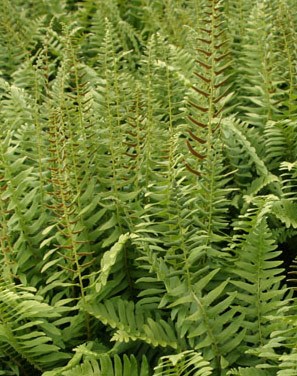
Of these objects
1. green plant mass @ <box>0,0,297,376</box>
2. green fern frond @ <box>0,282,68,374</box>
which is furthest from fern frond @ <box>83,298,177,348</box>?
green fern frond @ <box>0,282,68,374</box>

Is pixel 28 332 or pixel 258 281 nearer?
pixel 258 281

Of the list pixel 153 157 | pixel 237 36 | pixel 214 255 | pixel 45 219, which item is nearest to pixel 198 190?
pixel 214 255

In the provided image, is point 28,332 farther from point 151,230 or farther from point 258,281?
point 258,281

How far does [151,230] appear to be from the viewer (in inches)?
88.8

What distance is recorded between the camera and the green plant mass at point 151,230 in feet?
7.16

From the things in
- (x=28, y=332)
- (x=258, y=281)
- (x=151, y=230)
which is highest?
(x=151, y=230)

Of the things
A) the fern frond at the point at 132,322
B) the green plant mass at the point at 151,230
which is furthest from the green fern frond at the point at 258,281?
the fern frond at the point at 132,322

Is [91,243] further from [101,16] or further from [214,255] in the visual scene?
[101,16]

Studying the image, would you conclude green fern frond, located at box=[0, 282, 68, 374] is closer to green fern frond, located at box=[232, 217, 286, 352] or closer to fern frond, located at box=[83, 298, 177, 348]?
fern frond, located at box=[83, 298, 177, 348]

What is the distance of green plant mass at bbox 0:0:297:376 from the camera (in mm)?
2184

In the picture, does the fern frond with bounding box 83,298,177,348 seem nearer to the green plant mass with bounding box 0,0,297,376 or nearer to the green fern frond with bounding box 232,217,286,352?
the green plant mass with bounding box 0,0,297,376

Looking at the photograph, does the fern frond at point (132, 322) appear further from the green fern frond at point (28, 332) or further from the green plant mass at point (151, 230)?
the green fern frond at point (28, 332)

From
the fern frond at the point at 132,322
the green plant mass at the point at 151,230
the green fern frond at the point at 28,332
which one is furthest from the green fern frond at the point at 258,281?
the green fern frond at the point at 28,332

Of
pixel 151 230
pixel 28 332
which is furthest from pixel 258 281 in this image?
pixel 28 332
